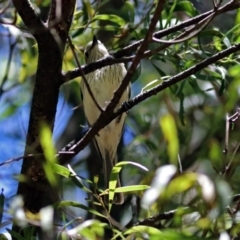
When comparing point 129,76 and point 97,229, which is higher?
point 129,76

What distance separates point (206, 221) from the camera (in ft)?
3.71

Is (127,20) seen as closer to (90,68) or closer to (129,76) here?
(90,68)

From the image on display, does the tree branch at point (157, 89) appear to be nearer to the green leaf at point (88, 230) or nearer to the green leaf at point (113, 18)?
the green leaf at point (88, 230)

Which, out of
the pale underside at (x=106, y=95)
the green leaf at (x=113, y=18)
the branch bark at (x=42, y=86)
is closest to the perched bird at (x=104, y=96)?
the pale underside at (x=106, y=95)

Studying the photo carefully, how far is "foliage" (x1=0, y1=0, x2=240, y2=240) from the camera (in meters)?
1.19

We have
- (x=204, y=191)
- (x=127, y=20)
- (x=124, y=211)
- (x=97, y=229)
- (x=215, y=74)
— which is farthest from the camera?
(x=124, y=211)

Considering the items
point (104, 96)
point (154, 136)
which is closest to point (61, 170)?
point (154, 136)

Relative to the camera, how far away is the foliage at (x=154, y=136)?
119 cm

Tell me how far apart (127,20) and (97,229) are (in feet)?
3.34

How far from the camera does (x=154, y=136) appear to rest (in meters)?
2.72

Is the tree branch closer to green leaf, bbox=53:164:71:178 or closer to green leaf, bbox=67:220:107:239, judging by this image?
green leaf, bbox=53:164:71:178

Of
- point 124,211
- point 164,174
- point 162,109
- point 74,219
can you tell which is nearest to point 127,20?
point 162,109

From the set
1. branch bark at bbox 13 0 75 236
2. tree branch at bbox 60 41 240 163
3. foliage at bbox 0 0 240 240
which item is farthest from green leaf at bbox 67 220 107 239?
branch bark at bbox 13 0 75 236

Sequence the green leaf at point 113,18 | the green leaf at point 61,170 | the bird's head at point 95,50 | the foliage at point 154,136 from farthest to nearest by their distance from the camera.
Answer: the bird's head at point 95,50 → the green leaf at point 113,18 → the green leaf at point 61,170 → the foliage at point 154,136
